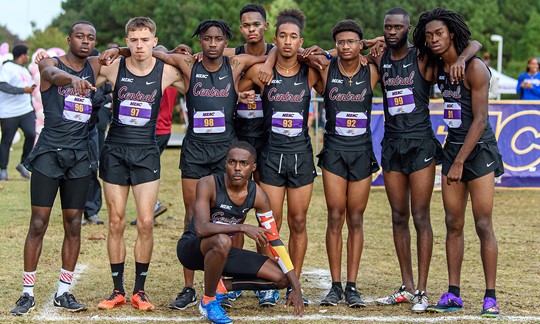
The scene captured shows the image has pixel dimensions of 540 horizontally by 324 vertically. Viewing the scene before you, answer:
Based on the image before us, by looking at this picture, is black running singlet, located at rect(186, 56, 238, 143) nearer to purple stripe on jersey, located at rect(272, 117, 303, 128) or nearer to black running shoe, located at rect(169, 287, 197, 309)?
purple stripe on jersey, located at rect(272, 117, 303, 128)

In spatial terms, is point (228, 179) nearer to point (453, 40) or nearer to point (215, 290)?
point (215, 290)

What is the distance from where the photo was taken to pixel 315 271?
8.71 meters

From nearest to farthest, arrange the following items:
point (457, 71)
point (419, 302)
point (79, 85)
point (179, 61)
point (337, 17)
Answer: point (79, 85)
point (457, 71)
point (419, 302)
point (179, 61)
point (337, 17)

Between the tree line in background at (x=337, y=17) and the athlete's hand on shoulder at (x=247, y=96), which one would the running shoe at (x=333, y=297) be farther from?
the tree line in background at (x=337, y=17)

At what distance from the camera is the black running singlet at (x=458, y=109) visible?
6914mm

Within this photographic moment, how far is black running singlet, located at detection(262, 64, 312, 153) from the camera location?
24.0 ft

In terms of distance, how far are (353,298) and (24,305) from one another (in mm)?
2609

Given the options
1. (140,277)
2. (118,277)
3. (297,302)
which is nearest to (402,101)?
(297,302)

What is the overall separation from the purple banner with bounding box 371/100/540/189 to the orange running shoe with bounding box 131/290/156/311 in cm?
737

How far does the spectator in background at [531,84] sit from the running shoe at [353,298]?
11.2 metres

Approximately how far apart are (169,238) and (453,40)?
15.7 feet

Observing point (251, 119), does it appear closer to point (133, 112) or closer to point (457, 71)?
point (133, 112)

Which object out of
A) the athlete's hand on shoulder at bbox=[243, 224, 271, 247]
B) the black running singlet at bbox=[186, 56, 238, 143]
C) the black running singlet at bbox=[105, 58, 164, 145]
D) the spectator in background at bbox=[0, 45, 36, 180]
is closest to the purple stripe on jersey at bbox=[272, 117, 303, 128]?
the black running singlet at bbox=[186, 56, 238, 143]

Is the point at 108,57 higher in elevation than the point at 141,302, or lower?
higher
